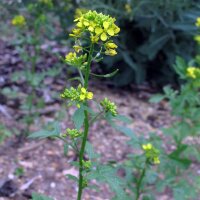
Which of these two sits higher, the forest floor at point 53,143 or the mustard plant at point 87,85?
the mustard plant at point 87,85

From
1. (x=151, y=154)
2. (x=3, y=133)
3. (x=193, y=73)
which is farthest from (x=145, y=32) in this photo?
(x=151, y=154)

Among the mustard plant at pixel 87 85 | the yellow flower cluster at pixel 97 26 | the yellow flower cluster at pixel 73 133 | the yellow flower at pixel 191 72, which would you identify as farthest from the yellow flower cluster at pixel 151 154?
the yellow flower cluster at pixel 97 26

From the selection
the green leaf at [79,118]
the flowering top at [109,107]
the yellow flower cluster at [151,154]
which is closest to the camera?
the green leaf at [79,118]

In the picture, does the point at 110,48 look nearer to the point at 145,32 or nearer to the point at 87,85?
the point at 87,85

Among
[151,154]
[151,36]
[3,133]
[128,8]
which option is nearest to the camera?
[151,154]

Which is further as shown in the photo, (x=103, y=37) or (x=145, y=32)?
(x=145, y=32)

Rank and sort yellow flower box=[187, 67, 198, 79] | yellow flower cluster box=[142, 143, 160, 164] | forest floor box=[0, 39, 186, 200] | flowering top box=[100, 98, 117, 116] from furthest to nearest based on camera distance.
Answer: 1. forest floor box=[0, 39, 186, 200]
2. yellow flower box=[187, 67, 198, 79]
3. yellow flower cluster box=[142, 143, 160, 164]
4. flowering top box=[100, 98, 117, 116]

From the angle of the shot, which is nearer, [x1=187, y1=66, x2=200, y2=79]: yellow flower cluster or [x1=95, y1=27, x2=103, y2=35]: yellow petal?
[x1=95, y1=27, x2=103, y2=35]: yellow petal

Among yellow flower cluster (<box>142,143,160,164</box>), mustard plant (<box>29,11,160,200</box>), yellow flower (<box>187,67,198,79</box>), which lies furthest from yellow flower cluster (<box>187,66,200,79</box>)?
mustard plant (<box>29,11,160,200</box>)

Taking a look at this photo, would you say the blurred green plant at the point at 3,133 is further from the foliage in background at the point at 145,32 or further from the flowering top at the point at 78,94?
the flowering top at the point at 78,94

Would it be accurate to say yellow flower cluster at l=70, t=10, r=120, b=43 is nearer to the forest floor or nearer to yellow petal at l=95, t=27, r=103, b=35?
yellow petal at l=95, t=27, r=103, b=35
